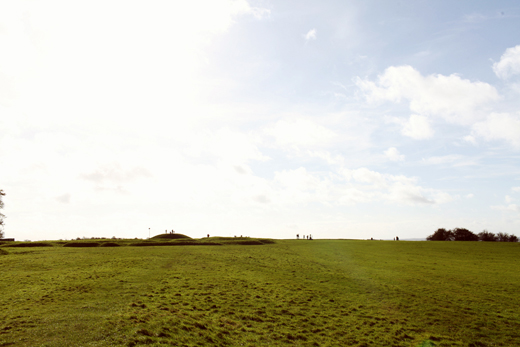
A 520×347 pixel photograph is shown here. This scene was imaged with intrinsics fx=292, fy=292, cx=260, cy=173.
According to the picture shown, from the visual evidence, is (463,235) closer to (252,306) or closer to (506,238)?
(506,238)

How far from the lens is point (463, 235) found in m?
104

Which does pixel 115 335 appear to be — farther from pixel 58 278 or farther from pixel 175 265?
pixel 175 265

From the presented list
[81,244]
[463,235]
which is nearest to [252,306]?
[81,244]

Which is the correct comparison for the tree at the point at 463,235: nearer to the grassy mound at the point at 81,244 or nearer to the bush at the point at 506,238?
the bush at the point at 506,238

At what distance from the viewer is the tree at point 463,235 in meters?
103

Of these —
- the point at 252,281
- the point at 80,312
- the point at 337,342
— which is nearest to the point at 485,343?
the point at 337,342

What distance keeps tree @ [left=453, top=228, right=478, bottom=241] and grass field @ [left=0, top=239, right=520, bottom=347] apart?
82.1 metres

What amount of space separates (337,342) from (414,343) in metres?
4.05

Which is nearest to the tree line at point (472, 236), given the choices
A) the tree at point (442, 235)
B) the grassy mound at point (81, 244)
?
the tree at point (442, 235)

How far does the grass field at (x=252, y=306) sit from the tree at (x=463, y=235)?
82.1m

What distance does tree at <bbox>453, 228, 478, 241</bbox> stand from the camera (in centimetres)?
10288

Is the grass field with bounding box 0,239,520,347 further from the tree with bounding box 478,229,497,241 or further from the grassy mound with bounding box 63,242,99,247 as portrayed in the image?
the tree with bounding box 478,229,497,241

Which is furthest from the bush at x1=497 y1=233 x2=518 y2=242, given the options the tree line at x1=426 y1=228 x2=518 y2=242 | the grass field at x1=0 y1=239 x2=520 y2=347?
the grass field at x1=0 y1=239 x2=520 y2=347

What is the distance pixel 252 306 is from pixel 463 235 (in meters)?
112
